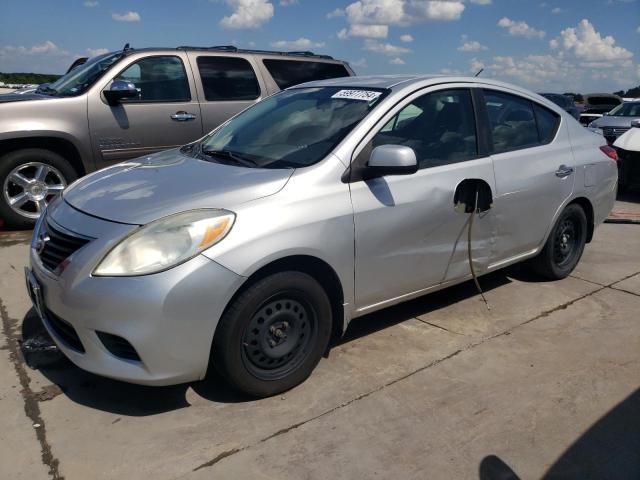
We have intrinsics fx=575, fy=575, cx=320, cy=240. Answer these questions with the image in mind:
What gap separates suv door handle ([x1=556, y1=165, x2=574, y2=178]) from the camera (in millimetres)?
4402

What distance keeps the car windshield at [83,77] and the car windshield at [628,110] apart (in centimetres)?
1141

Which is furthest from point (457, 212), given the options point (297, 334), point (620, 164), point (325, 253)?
point (620, 164)

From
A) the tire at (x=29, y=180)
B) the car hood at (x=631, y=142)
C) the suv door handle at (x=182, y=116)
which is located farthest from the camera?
the car hood at (x=631, y=142)

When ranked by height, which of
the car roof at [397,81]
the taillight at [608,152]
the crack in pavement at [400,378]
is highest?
the car roof at [397,81]

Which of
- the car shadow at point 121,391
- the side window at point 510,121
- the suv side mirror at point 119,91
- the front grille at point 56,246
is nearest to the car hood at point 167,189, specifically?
the front grille at point 56,246

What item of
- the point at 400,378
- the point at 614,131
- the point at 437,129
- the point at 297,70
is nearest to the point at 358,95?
the point at 437,129

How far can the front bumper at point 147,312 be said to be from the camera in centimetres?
253

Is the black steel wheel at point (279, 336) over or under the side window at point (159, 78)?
under

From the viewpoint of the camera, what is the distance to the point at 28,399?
2.94 meters

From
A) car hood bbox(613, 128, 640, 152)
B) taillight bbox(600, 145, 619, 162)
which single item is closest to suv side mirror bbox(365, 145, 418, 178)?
taillight bbox(600, 145, 619, 162)

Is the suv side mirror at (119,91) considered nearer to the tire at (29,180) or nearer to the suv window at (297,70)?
the tire at (29,180)

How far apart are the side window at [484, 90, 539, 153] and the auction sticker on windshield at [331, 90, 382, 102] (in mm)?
977

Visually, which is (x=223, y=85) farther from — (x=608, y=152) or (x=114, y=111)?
(x=608, y=152)

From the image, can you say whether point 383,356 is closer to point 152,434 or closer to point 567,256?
point 152,434
